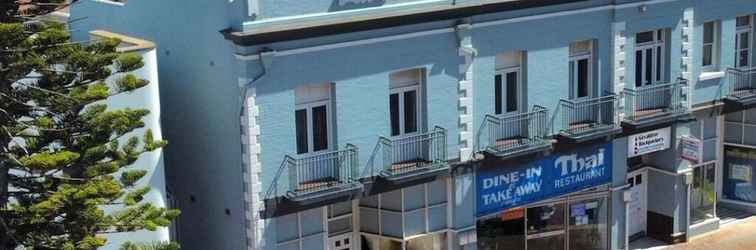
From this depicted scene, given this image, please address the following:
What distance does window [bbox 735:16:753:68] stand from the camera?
3164 centimetres

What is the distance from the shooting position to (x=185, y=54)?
79.7 feet

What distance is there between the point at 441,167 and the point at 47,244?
10.0 metres

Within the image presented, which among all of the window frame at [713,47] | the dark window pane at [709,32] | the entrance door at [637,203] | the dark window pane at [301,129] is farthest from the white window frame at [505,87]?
the dark window pane at [709,32]

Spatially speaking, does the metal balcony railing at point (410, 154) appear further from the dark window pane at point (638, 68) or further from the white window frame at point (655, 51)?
the white window frame at point (655, 51)

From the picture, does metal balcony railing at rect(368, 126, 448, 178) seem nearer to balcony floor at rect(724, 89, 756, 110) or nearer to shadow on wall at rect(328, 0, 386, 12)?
shadow on wall at rect(328, 0, 386, 12)

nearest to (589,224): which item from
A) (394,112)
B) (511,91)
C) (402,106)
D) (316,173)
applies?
(511,91)

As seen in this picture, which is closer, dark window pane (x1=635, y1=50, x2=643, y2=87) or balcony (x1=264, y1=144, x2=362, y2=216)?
balcony (x1=264, y1=144, x2=362, y2=216)

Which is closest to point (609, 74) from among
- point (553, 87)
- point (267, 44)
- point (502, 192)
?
point (553, 87)

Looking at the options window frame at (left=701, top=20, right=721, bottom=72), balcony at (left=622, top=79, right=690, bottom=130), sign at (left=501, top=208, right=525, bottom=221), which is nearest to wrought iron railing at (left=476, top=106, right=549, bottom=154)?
sign at (left=501, top=208, right=525, bottom=221)

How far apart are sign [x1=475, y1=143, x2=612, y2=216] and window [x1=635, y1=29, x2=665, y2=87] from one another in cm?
212

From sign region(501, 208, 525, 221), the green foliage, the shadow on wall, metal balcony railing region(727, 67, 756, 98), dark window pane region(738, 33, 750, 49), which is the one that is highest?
the shadow on wall

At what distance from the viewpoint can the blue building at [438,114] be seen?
23219 mm

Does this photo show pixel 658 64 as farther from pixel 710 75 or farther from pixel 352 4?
pixel 352 4

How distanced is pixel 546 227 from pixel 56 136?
14953 millimetres
